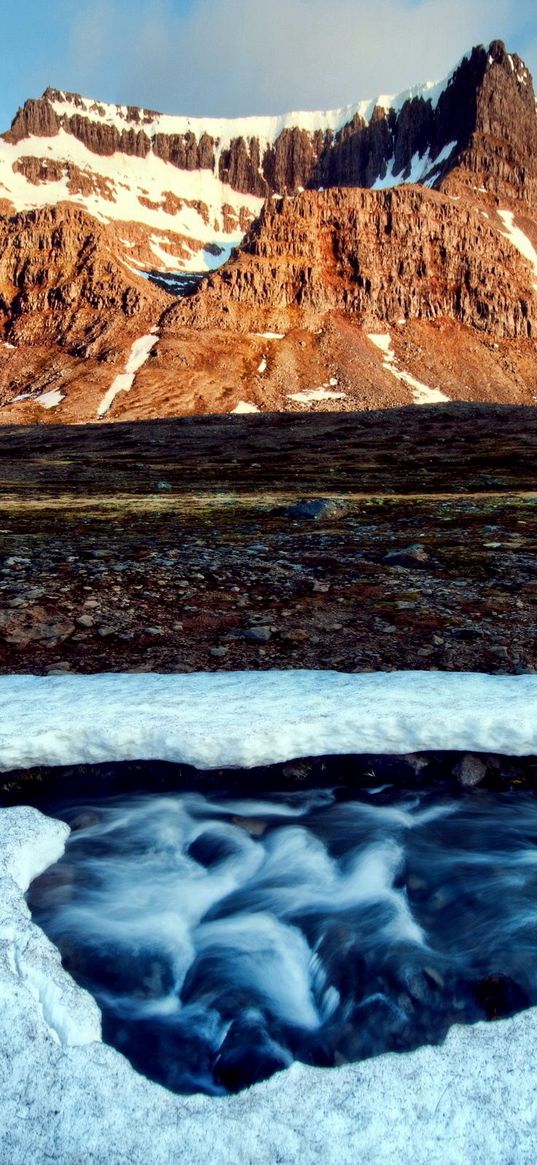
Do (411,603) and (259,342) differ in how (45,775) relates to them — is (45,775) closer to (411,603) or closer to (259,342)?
(411,603)

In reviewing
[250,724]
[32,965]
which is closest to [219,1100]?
[32,965]

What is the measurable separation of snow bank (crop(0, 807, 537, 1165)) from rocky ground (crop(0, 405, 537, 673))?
617 cm

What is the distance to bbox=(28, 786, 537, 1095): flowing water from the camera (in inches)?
175

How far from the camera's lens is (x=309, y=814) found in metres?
6.66

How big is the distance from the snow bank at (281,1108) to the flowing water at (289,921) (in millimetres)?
466

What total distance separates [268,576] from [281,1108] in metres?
11.3

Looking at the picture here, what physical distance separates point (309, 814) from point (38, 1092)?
11.4 ft

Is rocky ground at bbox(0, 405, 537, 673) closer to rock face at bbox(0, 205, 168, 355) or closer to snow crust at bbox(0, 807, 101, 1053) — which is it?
snow crust at bbox(0, 807, 101, 1053)

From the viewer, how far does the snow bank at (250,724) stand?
269 inches

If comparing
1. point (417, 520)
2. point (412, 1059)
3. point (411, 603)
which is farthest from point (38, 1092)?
point (417, 520)

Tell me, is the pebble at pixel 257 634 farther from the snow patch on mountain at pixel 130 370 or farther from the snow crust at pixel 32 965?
the snow patch on mountain at pixel 130 370

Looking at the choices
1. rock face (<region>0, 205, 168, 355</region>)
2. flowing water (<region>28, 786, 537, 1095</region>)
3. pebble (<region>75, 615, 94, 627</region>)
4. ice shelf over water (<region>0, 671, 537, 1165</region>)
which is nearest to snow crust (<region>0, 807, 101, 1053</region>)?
ice shelf over water (<region>0, 671, 537, 1165</region>)

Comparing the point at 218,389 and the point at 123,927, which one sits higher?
the point at 218,389

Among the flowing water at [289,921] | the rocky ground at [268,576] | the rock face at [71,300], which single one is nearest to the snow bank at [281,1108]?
the flowing water at [289,921]
